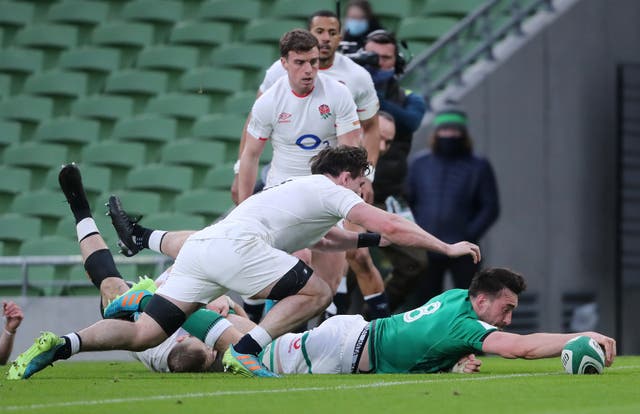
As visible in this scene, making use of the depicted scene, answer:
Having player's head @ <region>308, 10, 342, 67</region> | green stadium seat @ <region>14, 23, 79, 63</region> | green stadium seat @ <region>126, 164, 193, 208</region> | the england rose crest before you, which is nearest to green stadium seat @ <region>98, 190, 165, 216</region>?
green stadium seat @ <region>126, 164, 193, 208</region>

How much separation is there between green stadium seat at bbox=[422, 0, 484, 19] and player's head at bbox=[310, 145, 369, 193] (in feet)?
25.5

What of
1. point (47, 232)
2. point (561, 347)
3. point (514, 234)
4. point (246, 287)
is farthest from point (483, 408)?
point (47, 232)

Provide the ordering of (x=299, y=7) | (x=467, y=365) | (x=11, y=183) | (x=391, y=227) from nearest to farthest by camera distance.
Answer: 1. (x=391, y=227)
2. (x=467, y=365)
3. (x=11, y=183)
4. (x=299, y=7)

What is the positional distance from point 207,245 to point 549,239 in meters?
7.36

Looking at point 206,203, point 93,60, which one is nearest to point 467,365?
point 206,203

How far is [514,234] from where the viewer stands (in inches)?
604

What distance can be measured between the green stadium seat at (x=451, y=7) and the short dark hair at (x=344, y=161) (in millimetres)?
7780

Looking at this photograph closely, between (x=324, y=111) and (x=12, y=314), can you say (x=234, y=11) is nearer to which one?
(x=324, y=111)

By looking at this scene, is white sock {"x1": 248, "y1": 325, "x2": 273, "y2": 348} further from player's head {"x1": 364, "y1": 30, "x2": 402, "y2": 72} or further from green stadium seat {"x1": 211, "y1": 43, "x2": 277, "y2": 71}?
green stadium seat {"x1": 211, "y1": 43, "x2": 277, "y2": 71}

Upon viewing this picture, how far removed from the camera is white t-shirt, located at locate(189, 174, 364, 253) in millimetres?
8742

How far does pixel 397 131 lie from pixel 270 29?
15.7 ft

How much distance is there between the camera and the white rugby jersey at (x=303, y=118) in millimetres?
10500

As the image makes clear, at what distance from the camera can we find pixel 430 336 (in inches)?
345

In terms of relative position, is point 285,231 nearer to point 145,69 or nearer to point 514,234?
point 514,234
